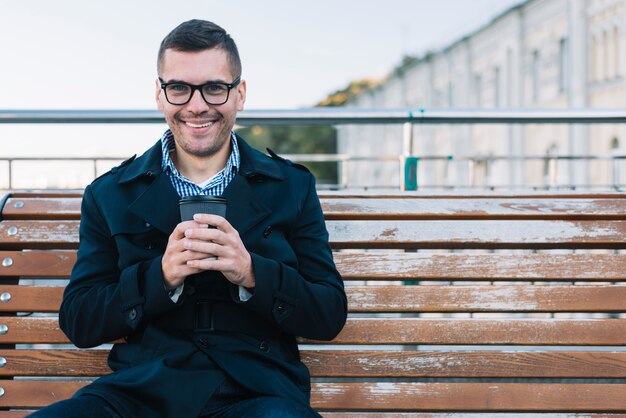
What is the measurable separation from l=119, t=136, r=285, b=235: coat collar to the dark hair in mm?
306

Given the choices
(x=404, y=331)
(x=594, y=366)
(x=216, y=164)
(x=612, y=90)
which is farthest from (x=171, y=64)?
(x=612, y=90)

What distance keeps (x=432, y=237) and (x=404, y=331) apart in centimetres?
38

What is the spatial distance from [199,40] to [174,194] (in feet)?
1.64

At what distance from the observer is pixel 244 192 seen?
294 centimetres

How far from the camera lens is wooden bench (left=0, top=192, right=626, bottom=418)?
10.6 feet


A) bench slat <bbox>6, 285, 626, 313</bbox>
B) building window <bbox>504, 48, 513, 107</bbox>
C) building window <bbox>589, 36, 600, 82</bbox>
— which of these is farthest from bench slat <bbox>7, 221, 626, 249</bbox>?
building window <bbox>504, 48, 513, 107</bbox>

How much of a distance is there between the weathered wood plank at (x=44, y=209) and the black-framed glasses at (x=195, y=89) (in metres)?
0.80

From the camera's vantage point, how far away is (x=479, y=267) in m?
3.35

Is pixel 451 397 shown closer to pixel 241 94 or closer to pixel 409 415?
pixel 409 415

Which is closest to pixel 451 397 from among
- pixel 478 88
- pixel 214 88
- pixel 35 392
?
pixel 214 88

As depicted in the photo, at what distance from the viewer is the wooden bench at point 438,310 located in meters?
3.24

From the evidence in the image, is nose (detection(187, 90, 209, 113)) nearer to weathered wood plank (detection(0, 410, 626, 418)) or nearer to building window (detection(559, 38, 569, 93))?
weathered wood plank (detection(0, 410, 626, 418))

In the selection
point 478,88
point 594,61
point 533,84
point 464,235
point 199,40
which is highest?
point 594,61

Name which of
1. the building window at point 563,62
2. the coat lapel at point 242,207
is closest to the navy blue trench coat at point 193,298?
the coat lapel at point 242,207
